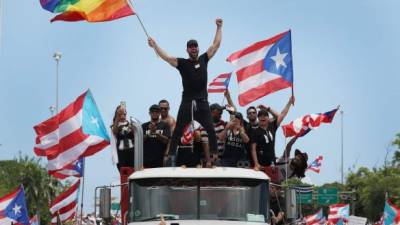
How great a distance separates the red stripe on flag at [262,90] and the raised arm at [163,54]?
17.4 ft

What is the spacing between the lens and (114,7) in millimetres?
18406

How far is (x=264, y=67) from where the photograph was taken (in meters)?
21.2

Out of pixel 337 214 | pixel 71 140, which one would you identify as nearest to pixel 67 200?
pixel 71 140

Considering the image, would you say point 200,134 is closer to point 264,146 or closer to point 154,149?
point 154,149

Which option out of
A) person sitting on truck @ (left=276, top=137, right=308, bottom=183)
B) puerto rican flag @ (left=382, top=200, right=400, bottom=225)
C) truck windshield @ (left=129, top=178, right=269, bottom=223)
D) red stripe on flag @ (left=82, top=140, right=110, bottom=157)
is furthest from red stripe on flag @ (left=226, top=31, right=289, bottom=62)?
puerto rican flag @ (left=382, top=200, right=400, bottom=225)

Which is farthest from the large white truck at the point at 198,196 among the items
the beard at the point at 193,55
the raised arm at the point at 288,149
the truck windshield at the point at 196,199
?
the raised arm at the point at 288,149

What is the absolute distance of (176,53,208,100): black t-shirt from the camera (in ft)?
49.4

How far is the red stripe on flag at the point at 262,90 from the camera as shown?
20.6 meters

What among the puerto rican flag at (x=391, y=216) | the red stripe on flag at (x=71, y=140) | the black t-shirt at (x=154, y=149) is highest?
the red stripe on flag at (x=71, y=140)

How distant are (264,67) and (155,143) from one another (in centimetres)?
565

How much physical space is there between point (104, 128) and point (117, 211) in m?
7.43

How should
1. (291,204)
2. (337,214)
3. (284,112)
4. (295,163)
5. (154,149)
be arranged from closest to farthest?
(291,204) → (154,149) → (295,163) → (284,112) → (337,214)

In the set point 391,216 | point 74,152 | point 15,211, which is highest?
point 74,152

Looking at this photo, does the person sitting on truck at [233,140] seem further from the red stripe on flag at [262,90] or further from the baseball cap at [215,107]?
the red stripe on flag at [262,90]
